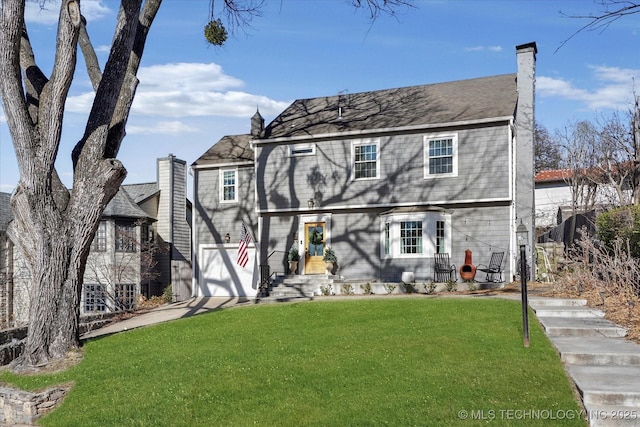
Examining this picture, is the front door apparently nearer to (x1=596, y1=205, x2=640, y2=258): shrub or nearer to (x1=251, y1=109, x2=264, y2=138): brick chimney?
(x1=251, y1=109, x2=264, y2=138): brick chimney

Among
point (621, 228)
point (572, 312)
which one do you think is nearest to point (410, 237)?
point (621, 228)

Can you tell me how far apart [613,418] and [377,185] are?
15.3 metres

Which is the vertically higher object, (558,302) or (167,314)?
(558,302)

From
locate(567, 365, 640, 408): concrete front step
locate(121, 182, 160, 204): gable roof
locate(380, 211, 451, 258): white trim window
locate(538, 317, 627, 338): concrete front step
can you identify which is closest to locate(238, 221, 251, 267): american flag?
locate(380, 211, 451, 258): white trim window

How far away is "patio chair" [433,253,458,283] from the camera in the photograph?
66.3ft

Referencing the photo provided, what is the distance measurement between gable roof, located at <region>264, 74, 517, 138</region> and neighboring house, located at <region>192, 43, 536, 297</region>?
68mm

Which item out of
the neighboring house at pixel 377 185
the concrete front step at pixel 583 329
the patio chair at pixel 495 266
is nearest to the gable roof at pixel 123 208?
the neighboring house at pixel 377 185

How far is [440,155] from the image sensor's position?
832 inches

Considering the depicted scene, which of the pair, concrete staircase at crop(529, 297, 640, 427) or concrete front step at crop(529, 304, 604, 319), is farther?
concrete front step at crop(529, 304, 604, 319)

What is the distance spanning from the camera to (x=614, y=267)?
1294 centimetres

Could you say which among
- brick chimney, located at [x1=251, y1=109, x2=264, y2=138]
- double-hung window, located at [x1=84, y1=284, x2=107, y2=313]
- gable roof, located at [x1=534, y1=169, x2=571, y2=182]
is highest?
brick chimney, located at [x1=251, y1=109, x2=264, y2=138]

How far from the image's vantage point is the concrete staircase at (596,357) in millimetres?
7320

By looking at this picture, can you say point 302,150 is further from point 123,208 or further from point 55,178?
point 55,178

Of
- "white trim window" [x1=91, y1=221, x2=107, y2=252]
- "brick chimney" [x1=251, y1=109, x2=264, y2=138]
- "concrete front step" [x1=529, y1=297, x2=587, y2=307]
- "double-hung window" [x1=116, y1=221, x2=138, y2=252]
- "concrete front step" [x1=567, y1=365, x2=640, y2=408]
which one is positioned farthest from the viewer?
"double-hung window" [x1=116, y1=221, x2=138, y2=252]
